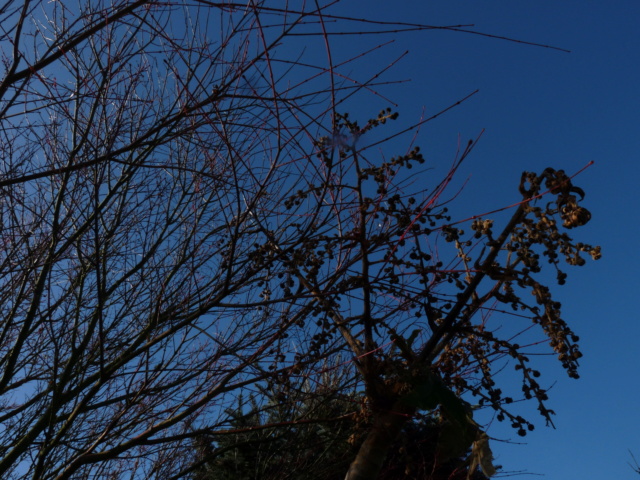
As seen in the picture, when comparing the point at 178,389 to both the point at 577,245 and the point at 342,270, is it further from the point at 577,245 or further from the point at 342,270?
the point at 577,245

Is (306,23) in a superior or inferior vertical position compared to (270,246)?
superior

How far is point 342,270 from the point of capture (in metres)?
2.96

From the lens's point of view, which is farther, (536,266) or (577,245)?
(536,266)

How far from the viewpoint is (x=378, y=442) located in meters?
2.38

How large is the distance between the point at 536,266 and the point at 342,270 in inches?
41.6

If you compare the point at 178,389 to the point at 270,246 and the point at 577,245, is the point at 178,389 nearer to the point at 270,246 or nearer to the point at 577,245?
the point at 270,246

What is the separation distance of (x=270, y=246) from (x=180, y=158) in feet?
8.01

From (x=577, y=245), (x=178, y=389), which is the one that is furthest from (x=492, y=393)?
(x=178, y=389)

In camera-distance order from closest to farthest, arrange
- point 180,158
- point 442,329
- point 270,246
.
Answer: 1. point 442,329
2. point 270,246
3. point 180,158

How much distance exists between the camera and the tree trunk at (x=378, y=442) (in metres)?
2.33

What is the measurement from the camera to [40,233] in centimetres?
471

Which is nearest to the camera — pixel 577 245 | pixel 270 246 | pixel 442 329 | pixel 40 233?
pixel 577 245

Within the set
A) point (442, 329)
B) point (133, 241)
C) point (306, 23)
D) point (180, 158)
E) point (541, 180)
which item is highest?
point (180, 158)

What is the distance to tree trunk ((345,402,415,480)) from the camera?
2332 mm
